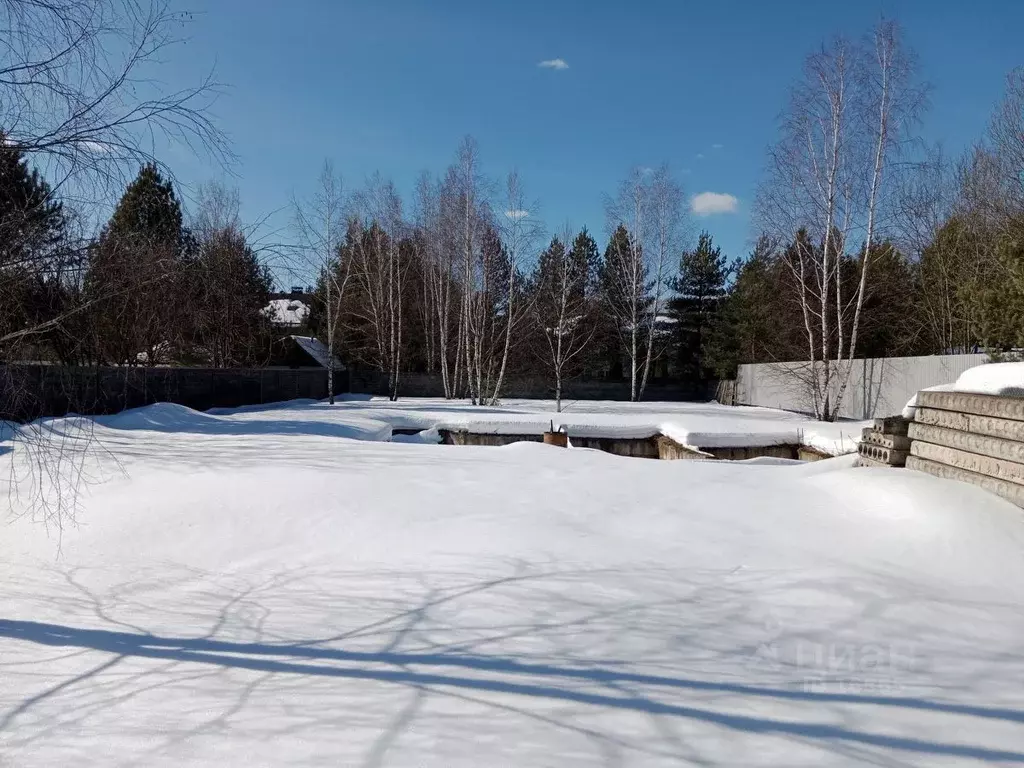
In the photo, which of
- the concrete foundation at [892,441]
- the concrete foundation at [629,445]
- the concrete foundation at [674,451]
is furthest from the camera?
the concrete foundation at [629,445]

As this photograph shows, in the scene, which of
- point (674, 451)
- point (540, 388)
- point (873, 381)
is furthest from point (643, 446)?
point (540, 388)

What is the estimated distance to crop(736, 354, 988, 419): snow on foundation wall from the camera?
14.8m

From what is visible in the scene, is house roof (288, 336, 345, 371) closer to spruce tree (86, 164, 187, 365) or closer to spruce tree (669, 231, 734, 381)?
spruce tree (669, 231, 734, 381)

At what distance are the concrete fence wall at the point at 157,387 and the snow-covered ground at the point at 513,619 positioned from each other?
0.31 metres

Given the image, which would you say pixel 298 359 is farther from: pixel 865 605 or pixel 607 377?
pixel 865 605

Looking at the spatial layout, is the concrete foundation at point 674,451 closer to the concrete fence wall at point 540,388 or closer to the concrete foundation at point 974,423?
the concrete foundation at point 974,423

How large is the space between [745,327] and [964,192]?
9.74 m

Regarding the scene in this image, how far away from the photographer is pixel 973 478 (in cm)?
491

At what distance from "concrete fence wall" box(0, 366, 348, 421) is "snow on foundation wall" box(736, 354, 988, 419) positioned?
11845 mm

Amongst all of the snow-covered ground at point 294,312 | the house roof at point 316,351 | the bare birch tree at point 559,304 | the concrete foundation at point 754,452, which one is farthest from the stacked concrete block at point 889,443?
the snow-covered ground at point 294,312

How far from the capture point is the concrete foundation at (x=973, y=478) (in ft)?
14.8

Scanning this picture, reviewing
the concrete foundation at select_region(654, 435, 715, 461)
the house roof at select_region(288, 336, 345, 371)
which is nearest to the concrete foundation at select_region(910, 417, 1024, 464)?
the concrete foundation at select_region(654, 435, 715, 461)

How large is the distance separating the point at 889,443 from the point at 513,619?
4.35m

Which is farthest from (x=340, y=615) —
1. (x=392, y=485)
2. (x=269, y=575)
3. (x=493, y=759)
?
(x=392, y=485)
